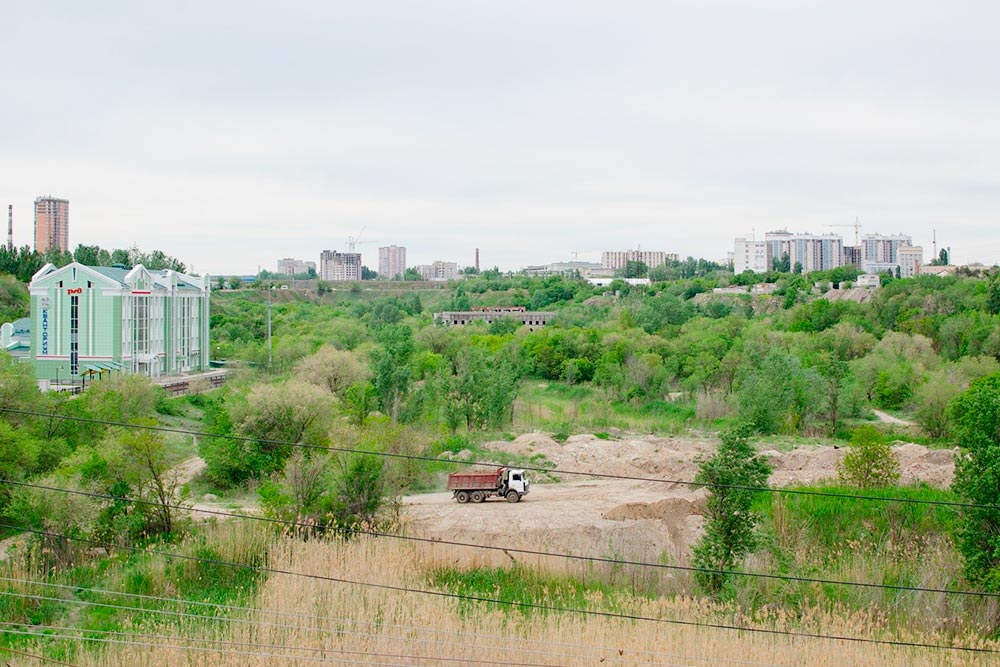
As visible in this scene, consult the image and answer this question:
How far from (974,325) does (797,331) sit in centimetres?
1076

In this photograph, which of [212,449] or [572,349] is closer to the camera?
[212,449]

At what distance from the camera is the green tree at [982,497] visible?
13213mm

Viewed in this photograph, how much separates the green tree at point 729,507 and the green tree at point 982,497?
318 cm

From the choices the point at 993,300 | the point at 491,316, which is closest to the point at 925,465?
the point at 993,300

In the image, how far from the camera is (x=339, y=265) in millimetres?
159125

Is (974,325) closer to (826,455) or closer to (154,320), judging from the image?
(826,455)

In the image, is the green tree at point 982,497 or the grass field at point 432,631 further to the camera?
the green tree at point 982,497

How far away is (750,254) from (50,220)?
102 meters

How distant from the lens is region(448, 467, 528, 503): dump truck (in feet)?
67.2

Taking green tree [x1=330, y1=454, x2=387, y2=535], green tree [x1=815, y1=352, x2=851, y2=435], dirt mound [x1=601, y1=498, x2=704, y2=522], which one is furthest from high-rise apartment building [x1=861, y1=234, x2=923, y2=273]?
green tree [x1=330, y1=454, x2=387, y2=535]

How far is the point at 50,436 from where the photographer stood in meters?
21.6

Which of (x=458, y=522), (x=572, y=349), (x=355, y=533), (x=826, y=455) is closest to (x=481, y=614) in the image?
(x=355, y=533)

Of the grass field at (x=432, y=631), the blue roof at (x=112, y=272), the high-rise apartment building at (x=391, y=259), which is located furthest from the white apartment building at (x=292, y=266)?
the grass field at (x=432, y=631)

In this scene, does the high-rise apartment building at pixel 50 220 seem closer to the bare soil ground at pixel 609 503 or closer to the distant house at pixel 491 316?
the distant house at pixel 491 316
